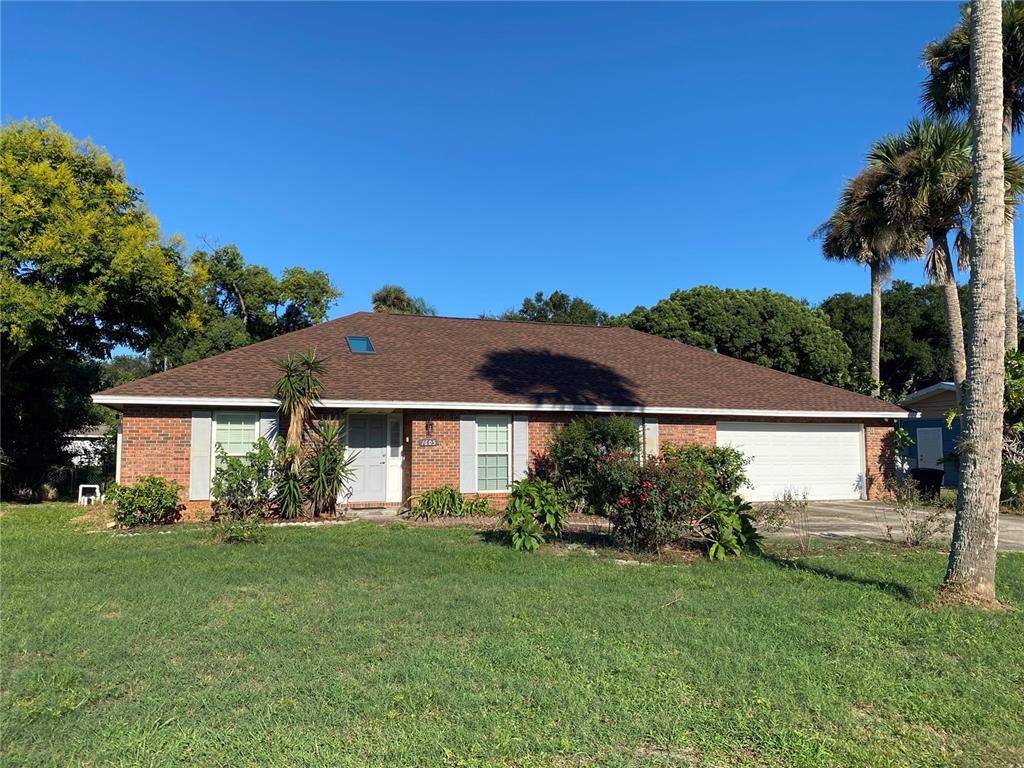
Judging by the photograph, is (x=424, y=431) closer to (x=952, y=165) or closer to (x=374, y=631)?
(x=374, y=631)

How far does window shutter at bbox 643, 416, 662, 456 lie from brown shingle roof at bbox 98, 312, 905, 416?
43 centimetres

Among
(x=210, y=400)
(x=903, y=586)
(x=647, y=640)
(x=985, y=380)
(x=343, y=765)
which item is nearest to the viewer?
(x=343, y=765)

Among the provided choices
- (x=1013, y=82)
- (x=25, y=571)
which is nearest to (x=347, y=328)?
(x=25, y=571)

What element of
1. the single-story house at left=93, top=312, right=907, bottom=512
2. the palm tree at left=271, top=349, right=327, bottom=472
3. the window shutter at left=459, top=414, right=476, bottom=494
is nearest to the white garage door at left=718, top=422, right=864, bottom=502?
the single-story house at left=93, top=312, right=907, bottom=512

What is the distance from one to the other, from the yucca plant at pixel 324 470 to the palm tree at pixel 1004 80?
15682 millimetres

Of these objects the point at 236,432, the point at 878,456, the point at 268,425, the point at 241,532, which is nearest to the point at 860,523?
the point at 878,456

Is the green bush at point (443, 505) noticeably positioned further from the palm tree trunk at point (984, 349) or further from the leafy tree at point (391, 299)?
the leafy tree at point (391, 299)

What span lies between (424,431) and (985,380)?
9694 mm

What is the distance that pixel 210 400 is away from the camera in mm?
12375

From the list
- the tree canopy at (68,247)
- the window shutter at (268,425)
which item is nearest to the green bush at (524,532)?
the window shutter at (268,425)

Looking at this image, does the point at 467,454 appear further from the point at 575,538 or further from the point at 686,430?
the point at 686,430

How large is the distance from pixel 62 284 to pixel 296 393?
26.1 ft

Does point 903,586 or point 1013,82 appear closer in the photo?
point 903,586

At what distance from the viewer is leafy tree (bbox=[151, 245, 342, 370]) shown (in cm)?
2816
